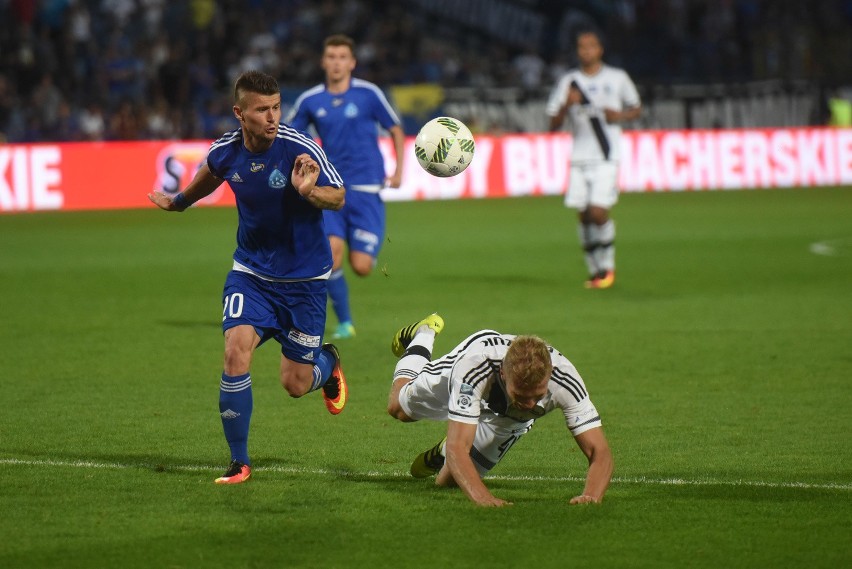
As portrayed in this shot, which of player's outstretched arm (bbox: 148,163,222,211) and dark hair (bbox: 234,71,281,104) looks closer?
dark hair (bbox: 234,71,281,104)

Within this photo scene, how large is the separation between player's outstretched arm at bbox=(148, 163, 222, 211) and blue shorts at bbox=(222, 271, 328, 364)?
0.48m

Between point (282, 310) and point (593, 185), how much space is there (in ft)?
26.4

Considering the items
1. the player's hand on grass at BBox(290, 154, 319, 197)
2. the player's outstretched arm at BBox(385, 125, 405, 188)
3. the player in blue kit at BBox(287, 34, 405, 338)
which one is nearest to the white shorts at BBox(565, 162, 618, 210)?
the player's outstretched arm at BBox(385, 125, 405, 188)

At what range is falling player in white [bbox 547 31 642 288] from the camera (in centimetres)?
1425

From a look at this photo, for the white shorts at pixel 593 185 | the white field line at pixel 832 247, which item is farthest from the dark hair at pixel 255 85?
the white field line at pixel 832 247

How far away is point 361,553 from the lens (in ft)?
17.8

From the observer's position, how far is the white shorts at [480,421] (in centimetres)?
641

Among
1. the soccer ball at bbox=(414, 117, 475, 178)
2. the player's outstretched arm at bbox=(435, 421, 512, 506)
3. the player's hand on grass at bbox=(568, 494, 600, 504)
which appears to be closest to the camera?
the player's outstretched arm at bbox=(435, 421, 512, 506)

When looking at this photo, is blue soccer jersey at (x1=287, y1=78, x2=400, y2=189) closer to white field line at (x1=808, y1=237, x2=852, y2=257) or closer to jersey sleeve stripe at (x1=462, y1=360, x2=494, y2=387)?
jersey sleeve stripe at (x1=462, y1=360, x2=494, y2=387)

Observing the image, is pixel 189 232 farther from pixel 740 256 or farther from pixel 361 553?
pixel 361 553

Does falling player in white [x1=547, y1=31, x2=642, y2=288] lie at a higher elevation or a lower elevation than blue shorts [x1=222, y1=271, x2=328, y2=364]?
higher

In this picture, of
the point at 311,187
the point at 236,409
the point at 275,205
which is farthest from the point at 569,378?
the point at 275,205

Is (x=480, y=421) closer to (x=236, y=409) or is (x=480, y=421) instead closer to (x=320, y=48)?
(x=236, y=409)

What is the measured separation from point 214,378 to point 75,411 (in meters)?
1.43
